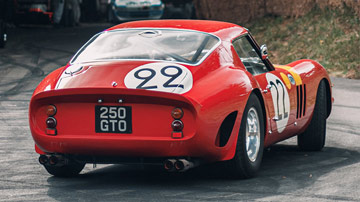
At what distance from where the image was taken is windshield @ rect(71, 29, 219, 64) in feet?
21.9

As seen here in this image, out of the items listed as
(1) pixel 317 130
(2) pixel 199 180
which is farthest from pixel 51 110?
(1) pixel 317 130

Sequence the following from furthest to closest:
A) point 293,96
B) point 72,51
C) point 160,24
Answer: point 72,51
point 293,96
point 160,24

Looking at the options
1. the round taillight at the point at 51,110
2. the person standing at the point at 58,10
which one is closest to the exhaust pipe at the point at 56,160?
the round taillight at the point at 51,110

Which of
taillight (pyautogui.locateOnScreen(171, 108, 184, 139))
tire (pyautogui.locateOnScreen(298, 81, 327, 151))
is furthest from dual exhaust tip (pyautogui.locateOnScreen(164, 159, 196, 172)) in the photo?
tire (pyautogui.locateOnScreen(298, 81, 327, 151))

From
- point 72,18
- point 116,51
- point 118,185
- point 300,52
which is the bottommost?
point 72,18

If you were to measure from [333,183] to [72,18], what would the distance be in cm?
2324

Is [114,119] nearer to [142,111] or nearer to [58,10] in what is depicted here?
[142,111]

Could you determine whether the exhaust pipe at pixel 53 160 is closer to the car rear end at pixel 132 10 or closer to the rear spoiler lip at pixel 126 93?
the rear spoiler lip at pixel 126 93

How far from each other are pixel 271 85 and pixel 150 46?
1248mm

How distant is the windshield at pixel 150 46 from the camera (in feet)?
21.9

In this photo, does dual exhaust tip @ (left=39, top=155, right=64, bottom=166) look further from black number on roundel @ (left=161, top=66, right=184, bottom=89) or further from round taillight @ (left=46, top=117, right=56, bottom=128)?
black number on roundel @ (left=161, top=66, right=184, bottom=89)

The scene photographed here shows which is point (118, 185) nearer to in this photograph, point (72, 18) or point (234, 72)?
point (234, 72)

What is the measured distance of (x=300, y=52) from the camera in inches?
740

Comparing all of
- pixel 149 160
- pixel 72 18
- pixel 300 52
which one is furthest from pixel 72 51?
pixel 149 160
